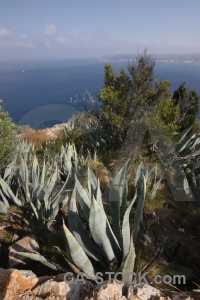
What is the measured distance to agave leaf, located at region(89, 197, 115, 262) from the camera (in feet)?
6.51

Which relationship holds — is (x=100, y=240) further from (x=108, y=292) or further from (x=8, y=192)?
(x=8, y=192)

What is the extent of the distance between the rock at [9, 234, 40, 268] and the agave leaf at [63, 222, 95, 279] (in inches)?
22.8

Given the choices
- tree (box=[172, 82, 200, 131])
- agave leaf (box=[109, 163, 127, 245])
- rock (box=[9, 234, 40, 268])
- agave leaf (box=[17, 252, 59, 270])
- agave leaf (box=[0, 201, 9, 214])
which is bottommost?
rock (box=[9, 234, 40, 268])

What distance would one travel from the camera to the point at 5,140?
12.4ft

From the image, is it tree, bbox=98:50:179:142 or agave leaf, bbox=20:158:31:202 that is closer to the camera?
agave leaf, bbox=20:158:31:202

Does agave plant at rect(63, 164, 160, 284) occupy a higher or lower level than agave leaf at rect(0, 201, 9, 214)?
higher

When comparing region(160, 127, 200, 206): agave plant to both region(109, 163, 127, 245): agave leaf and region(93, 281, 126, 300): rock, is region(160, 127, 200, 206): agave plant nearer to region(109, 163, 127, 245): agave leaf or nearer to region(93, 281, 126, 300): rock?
region(109, 163, 127, 245): agave leaf

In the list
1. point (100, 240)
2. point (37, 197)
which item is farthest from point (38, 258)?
point (37, 197)

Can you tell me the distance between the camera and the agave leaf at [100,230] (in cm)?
198

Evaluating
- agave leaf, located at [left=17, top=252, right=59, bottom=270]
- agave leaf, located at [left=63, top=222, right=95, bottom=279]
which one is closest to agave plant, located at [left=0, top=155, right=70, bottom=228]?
agave leaf, located at [left=17, top=252, right=59, bottom=270]

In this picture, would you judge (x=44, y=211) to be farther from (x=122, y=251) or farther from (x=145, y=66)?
(x=145, y=66)

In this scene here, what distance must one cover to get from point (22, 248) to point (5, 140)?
195 cm

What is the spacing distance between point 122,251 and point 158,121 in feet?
11.5

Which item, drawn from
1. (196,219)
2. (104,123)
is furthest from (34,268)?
(104,123)
